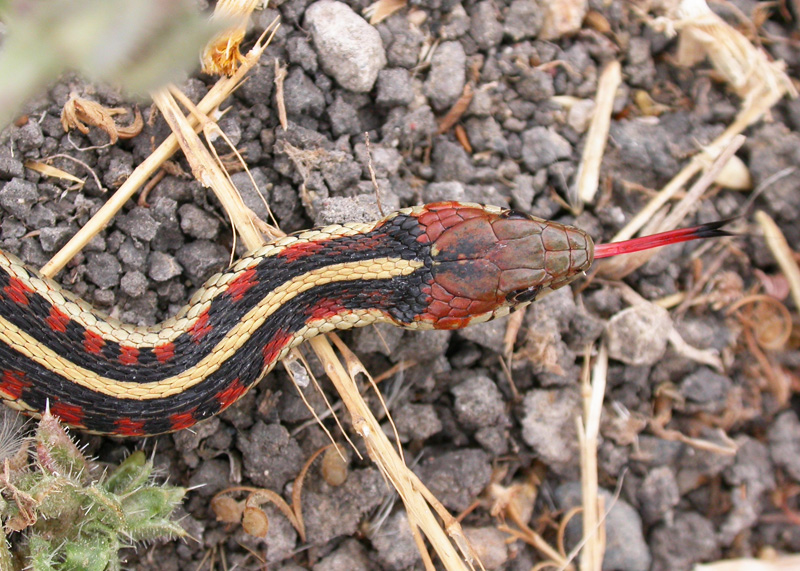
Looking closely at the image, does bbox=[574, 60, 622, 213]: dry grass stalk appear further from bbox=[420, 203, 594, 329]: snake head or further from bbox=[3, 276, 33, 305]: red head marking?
bbox=[3, 276, 33, 305]: red head marking

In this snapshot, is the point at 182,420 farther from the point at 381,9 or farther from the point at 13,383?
the point at 381,9

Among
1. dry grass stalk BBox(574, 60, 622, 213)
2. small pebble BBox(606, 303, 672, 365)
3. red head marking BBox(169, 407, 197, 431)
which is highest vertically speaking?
red head marking BBox(169, 407, 197, 431)

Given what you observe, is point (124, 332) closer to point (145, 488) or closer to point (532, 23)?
point (145, 488)

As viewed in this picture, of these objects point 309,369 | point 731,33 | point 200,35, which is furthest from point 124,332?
point 731,33

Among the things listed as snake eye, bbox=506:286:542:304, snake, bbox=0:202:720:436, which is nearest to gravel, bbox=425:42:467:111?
snake, bbox=0:202:720:436

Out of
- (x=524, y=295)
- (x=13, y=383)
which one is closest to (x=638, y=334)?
(x=524, y=295)
